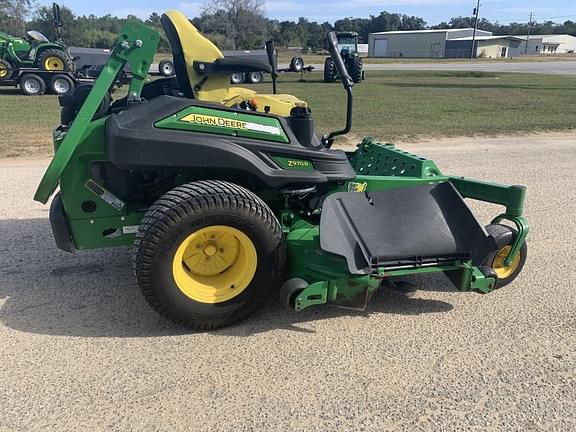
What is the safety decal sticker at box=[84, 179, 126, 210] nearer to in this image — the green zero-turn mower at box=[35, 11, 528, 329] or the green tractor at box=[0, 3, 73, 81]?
the green zero-turn mower at box=[35, 11, 528, 329]

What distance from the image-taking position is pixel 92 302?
3.15 m

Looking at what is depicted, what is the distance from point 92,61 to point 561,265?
62.4 feet

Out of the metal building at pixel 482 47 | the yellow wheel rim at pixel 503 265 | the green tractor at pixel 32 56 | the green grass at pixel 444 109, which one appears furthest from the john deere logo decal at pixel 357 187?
the metal building at pixel 482 47

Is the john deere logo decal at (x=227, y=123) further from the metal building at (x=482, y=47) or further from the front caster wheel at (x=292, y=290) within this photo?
the metal building at (x=482, y=47)

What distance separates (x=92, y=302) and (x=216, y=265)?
0.88 m

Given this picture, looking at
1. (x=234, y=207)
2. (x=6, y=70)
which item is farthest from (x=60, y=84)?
(x=234, y=207)

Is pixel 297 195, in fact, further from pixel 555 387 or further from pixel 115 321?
pixel 555 387

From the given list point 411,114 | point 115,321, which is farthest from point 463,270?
point 411,114

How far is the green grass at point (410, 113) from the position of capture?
30.4ft

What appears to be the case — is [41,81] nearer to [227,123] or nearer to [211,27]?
[227,123]

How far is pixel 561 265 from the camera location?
12.5 ft

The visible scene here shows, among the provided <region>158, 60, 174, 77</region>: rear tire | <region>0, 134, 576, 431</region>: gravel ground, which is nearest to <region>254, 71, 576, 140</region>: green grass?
<region>158, 60, 174, 77</region>: rear tire

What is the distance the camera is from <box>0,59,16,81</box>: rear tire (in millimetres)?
15898

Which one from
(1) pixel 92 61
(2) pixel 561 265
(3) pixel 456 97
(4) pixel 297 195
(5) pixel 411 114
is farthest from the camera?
(1) pixel 92 61
